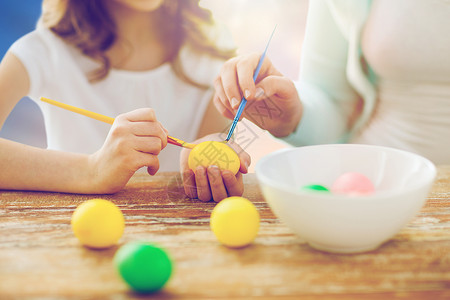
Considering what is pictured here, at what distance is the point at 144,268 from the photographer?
369mm

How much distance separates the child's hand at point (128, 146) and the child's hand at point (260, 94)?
0.54 feet

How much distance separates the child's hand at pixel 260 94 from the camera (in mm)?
749

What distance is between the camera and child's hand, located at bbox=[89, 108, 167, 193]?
0.70 meters

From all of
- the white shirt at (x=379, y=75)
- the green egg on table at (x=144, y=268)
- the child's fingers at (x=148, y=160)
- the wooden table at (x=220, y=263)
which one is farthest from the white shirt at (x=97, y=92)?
the green egg on table at (x=144, y=268)

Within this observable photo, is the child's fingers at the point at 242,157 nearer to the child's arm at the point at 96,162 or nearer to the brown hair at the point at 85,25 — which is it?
the child's arm at the point at 96,162

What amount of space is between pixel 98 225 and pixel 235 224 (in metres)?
0.17

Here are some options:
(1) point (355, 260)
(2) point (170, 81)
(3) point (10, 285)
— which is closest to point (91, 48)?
(2) point (170, 81)

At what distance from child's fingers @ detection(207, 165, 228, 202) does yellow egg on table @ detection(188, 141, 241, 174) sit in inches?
1.3

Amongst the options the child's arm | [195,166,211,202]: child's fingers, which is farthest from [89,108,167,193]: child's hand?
[195,166,211,202]: child's fingers

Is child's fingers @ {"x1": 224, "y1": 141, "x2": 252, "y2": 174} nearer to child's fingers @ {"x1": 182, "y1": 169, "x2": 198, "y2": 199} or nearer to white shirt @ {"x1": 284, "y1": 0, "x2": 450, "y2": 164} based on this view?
child's fingers @ {"x1": 182, "y1": 169, "x2": 198, "y2": 199}

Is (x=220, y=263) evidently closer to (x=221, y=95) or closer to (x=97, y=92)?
(x=221, y=95)

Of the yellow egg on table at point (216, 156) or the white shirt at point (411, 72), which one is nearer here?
the yellow egg on table at point (216, 156)

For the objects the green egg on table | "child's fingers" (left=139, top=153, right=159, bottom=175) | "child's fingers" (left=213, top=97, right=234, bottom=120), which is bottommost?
"child's fingers" (left=139, top=153, right=159, bottom=175)

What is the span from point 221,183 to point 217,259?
0.22 m
